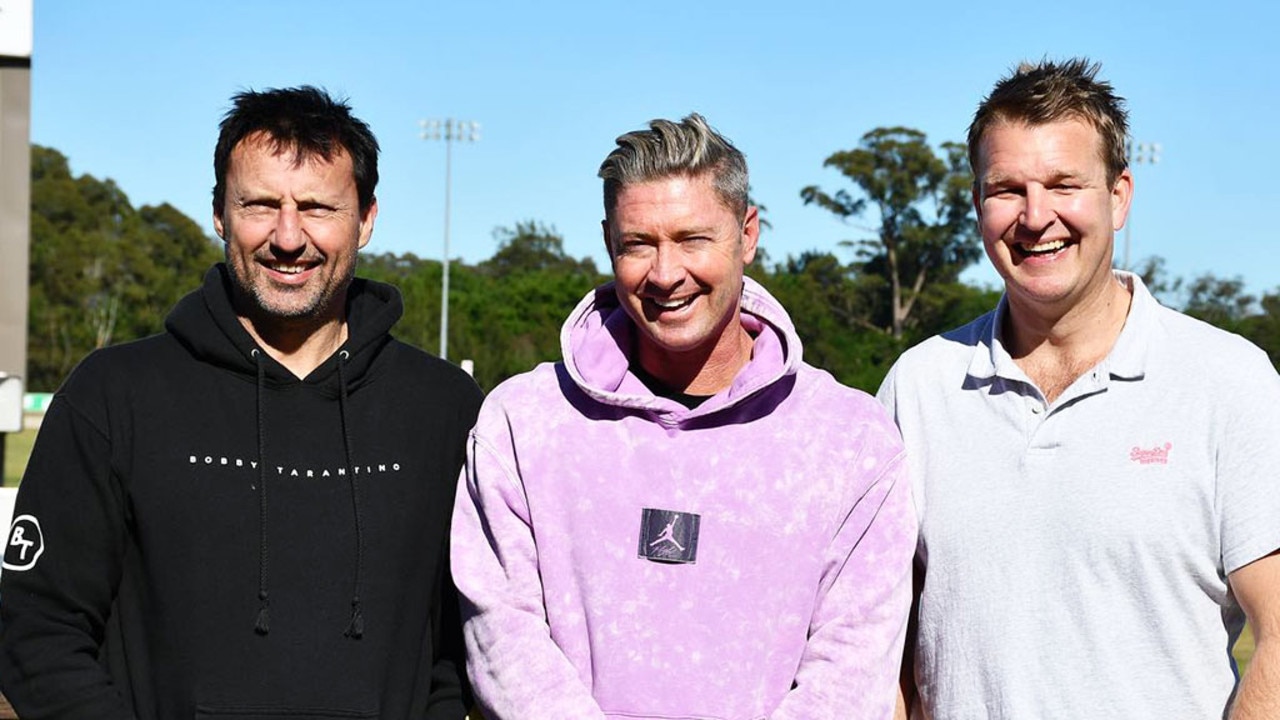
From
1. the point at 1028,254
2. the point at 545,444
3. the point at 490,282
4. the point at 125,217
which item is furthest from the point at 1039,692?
the point at 125,217

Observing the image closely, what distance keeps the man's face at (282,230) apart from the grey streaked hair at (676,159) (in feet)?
1.99

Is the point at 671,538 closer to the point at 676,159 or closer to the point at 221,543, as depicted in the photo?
the point at 676,159

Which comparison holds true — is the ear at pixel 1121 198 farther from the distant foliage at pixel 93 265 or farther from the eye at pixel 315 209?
the distant foliage at pixel 93 265

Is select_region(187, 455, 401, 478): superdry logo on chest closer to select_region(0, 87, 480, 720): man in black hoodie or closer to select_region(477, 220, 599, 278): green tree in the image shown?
select_region(0, 87, 480, 720): man in black hoodie

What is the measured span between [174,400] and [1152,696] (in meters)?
2.10

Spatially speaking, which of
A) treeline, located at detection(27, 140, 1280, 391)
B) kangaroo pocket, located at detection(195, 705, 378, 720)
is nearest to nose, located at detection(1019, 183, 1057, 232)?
kangaroo pocket, located at detection(195, 705, 378, 720)

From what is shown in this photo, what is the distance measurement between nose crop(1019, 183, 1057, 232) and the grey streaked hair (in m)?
0.60

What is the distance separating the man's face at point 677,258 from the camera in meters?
2.92

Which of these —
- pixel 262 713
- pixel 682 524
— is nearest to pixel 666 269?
pixel 682 524

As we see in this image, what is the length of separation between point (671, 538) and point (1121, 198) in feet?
4.14

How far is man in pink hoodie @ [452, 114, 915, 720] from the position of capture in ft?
9.40

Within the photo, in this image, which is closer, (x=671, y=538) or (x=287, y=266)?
(x=671, y=538)

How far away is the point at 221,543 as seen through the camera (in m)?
2.94

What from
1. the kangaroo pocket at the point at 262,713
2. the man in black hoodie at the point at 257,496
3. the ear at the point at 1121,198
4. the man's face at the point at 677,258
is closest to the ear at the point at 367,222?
the man in black hoodie at the point at 257,496
